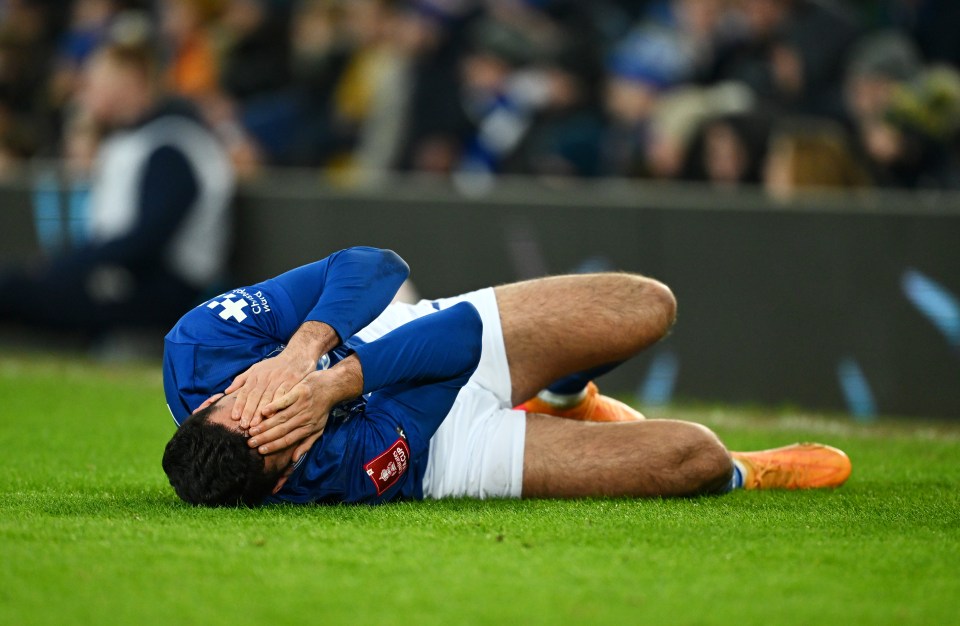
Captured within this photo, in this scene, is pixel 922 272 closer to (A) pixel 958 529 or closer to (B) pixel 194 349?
(A) pixel 958 529

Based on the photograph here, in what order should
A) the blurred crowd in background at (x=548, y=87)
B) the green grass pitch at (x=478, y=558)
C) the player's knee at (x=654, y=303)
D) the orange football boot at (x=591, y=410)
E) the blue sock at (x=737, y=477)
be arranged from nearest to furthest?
the green grass pitch at (x=478, y=558) < the player's knee at (x=654, y=303) < the blue sock at (x=737, y=477) < the orange football boot at (x=591, y=410) < the blurred crowd in background at (x=548, y=87)

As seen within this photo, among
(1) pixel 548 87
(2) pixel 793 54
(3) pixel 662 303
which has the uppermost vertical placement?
(2) pixel 793 54

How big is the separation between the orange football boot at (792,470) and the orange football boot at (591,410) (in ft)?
1.63

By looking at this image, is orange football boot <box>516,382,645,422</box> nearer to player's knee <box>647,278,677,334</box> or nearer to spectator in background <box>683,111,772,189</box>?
player's knee <box>647,278,677,334</box>

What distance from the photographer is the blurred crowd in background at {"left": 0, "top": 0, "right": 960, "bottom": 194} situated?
8.59m

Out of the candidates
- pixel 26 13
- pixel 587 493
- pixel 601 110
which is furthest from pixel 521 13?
pixel 587 493

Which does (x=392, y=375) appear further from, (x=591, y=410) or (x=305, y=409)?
(x=591, y=410)

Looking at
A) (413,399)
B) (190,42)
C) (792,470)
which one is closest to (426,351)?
(413,399)

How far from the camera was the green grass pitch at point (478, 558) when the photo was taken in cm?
338

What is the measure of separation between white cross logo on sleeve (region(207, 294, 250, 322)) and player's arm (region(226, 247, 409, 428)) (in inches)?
6.2

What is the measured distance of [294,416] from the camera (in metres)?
4.32

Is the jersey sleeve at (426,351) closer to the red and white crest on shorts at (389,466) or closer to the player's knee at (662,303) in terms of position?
the red and white crest on shorts at (389,466)

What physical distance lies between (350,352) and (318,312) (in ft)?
1.05

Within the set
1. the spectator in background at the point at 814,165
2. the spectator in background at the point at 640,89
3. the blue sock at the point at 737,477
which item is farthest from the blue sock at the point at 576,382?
the spectator in background at the point at 640,89
